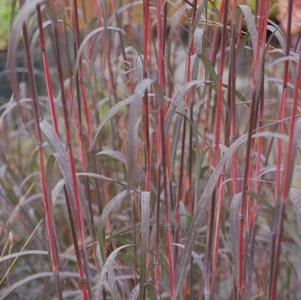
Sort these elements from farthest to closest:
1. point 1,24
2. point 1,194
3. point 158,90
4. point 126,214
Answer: point 1,24, point 126,214, point 1,194, point 158,90

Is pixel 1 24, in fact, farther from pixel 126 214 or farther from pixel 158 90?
pixel 158 90

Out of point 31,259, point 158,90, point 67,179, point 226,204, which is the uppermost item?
point 158,90

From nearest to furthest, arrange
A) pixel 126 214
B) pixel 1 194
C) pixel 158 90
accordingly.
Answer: pixel 158 90 → pixel 1 194 → pixel 126 214

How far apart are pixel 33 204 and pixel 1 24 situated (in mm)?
1347

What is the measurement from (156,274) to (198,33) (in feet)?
1.04

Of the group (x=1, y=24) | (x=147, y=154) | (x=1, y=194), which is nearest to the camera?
(x=147, y=154)

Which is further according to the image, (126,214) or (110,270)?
(126,214)

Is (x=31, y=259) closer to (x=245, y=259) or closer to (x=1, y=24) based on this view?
(x=245, y=259)

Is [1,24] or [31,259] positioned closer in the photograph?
[31,259]

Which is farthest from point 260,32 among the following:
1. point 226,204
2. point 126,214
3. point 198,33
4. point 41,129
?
point 126,214

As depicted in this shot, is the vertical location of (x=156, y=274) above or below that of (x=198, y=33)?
below

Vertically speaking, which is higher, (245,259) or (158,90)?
(158,90)

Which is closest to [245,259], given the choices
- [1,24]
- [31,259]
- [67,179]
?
[67,179]

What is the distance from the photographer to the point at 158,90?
0.55 metres
